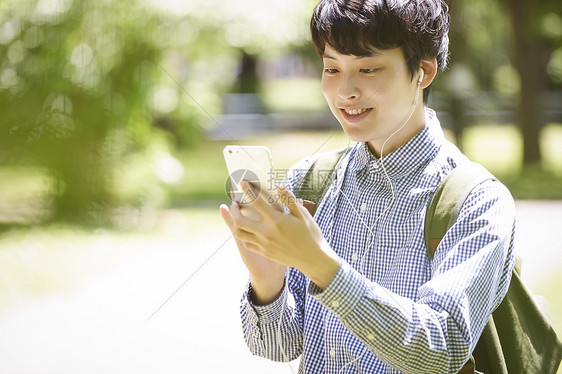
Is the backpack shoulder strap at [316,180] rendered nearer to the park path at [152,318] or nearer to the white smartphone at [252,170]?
the white smartphone at [252,170]

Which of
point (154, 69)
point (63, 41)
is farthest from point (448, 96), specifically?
point (63, 41)

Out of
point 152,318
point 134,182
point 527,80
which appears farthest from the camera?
point 527,80

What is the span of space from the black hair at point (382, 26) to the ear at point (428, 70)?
12 mm

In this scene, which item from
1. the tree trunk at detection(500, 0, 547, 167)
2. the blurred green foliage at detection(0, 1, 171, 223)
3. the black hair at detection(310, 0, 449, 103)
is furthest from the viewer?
the tree trunk at detection(500, 0, 547, 167)

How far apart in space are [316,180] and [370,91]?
280mm

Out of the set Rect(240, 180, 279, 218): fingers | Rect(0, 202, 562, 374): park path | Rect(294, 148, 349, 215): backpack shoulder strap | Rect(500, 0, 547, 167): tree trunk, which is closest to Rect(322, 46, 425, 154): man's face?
Rect(294, 148, 349, 215): backpack shoulder strap

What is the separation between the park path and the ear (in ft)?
8.36

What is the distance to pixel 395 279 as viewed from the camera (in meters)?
1.34

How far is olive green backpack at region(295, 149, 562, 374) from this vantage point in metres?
1.30

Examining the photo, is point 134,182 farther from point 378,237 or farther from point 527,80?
point 527,80

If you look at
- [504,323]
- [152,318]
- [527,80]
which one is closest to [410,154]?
[504,323]

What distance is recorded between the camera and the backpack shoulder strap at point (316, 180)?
61.5 inches

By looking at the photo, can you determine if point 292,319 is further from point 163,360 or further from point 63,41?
point 63,41

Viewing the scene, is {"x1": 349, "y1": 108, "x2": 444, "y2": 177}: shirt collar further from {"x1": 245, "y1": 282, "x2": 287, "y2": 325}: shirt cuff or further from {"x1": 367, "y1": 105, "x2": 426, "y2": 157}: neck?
{"x1": 245, "y1": 282, "x2": 287, "y2": 325}: shirt cuff
